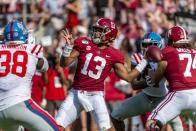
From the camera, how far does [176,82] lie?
5.58 m

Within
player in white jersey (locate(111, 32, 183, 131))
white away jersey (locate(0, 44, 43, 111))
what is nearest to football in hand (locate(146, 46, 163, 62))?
player in white jersey (locate(111, 32, 183, 131))

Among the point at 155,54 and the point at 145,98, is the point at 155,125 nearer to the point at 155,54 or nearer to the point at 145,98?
the point at 155,54

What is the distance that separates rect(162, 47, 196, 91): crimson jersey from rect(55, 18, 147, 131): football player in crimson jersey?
690 millimetres

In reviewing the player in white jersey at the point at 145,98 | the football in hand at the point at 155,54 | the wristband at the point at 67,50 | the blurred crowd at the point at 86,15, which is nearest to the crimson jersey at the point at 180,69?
the football in hand at the point at 155,54

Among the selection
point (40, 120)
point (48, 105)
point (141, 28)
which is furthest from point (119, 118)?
point (141, 28)

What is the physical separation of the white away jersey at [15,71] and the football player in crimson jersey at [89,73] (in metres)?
0.73

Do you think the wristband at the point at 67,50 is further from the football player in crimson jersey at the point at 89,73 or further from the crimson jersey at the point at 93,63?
the crimson jersey at the point at 93,63

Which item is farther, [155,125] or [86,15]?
[86,15]

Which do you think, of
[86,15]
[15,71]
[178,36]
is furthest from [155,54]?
[86,15]

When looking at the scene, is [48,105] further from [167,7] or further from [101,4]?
[167,7]

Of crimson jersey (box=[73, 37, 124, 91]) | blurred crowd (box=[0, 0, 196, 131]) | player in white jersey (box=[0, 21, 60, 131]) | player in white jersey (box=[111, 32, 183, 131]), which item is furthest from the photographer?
blurred crowd (box=[0, 0, 196, 131])

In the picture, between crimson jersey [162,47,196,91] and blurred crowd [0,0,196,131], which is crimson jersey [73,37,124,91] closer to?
crimson jersey [162,47,196,91]

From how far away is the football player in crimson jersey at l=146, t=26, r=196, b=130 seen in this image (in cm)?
549

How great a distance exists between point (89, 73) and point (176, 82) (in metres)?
1.22
